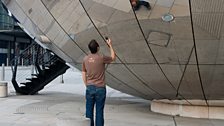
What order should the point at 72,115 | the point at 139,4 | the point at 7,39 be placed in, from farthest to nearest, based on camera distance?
the point at 7,39, the point at 72,115, the point at 139,4

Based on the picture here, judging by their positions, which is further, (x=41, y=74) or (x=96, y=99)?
(x=41, y=74)

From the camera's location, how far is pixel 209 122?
8539 mm

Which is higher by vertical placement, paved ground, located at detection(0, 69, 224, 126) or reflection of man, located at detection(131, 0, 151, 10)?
reflection of man, located at detection(131, 0, 151, 10)

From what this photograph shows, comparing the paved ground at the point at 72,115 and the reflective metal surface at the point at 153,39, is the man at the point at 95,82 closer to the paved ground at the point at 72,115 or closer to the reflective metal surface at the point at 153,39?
the paved ground at the point at 72,115

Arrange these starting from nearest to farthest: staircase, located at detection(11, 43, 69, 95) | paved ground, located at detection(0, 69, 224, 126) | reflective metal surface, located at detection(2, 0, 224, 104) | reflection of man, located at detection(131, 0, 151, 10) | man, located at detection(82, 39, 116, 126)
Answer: man, located at detection(82, 39, 116, 126)
reflective metal surface, located at detection(2, 0, 224, 104)
reflection of man, located at detection(131, 0, 151, 10)
paved ground, located at detection(0, 69, 224, 126)
staircase, located at detection(11, 43, 69, 95)

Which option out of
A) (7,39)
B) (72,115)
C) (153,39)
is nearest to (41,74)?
(72,115)

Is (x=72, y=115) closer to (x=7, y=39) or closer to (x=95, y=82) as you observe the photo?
(x=95, y=82)

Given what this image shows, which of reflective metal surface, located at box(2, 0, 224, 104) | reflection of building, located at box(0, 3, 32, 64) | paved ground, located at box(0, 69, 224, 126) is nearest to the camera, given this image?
reflective metal surface, located at box(2, 0, 224, 104)

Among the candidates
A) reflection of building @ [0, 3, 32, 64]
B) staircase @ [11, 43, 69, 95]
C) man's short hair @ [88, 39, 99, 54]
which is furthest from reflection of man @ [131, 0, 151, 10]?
reflection of building @ [0, 3, 32, 64]

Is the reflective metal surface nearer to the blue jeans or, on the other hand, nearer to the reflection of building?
the blue jeans

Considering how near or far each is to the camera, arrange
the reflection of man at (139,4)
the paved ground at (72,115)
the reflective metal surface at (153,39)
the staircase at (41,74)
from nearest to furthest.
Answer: the reflective metal surface at (153,39) < the reflection of man at (139,4) < the paved ground at (72,115) < the staircase at (41,74)

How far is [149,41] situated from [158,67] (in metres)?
0.68

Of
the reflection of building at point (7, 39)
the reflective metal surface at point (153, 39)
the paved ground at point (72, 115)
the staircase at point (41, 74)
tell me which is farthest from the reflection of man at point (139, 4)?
the reflection of building at point (7, 39)

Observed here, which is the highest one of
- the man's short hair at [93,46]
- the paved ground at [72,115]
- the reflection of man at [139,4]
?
the reflection of man at [139,4]
